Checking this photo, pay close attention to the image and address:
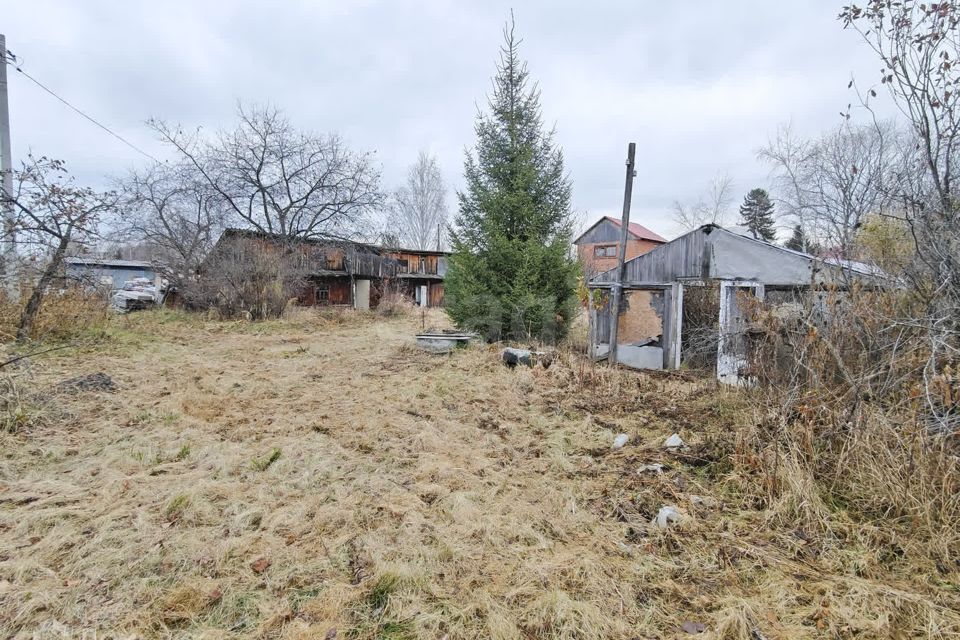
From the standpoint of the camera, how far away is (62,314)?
28.6 ft

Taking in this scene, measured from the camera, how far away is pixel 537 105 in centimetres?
1048

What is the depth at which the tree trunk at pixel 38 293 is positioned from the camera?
730cm

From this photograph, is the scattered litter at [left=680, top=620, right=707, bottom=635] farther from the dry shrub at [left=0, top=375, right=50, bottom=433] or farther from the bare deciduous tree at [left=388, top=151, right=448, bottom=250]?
the bare deciduous tree at [left=388, top=151, right=448, bottom=250]

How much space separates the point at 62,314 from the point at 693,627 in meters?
11.9

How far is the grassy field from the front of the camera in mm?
1959

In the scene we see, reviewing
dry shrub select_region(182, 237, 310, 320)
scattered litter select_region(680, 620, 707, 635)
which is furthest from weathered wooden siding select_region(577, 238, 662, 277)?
scattered litter select_region(680, 620, 707, 635)

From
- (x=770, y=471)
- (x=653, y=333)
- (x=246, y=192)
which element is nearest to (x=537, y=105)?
(x=653, y=333)

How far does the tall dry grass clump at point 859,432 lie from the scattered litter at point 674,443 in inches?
20.9

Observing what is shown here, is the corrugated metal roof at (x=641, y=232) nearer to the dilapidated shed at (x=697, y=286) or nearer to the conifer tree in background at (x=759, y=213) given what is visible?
the conifer tree in background at (x=759, y=213)

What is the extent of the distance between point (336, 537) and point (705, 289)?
27.2ft

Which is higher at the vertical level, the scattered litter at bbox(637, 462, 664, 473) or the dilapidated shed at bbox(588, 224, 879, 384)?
the dilapidated shed at bbox(588, 224, 879, 384)

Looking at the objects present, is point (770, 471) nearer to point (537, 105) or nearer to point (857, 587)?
point (857, 587)

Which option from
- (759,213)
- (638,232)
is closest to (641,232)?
(638,232)

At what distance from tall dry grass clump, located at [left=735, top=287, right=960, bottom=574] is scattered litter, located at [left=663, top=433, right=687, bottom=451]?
532 millimetres
